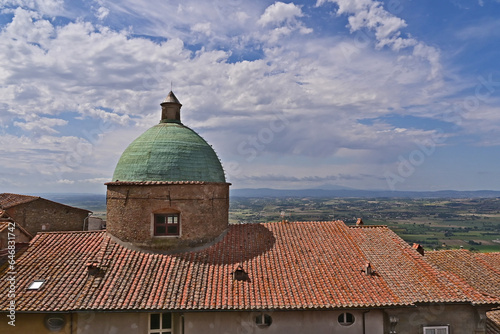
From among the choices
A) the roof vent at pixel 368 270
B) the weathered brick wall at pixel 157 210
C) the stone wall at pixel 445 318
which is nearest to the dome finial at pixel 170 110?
the weathered brick wall at pixel 157 210

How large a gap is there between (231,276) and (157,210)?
518 centimetres

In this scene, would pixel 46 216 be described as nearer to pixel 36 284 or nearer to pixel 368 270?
pixel 36 284

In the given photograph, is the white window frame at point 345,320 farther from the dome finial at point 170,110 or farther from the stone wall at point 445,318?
the dome finial at point 170,110

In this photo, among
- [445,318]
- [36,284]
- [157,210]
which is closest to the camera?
[36,284]

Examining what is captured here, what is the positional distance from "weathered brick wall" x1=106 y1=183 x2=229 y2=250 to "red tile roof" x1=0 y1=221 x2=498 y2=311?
641 mm

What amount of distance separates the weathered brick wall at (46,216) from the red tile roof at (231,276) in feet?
20.5

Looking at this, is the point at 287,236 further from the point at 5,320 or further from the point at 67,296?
the point at 5,320

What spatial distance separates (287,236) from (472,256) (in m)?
13.7

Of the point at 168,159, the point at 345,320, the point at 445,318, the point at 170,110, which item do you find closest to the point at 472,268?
the point at 445,318

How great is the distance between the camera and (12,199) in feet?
83.0

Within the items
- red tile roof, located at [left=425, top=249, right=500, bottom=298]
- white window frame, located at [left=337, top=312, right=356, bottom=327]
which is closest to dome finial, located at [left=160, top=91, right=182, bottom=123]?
white window frame, located at [left=337, top=312, right=356, bottom=327]

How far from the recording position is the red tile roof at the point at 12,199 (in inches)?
923

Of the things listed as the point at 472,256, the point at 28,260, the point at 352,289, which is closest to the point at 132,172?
the point at 28,260

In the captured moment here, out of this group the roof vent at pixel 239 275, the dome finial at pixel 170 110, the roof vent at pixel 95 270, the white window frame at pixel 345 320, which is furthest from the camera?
the dome finial at pixel 170 110
